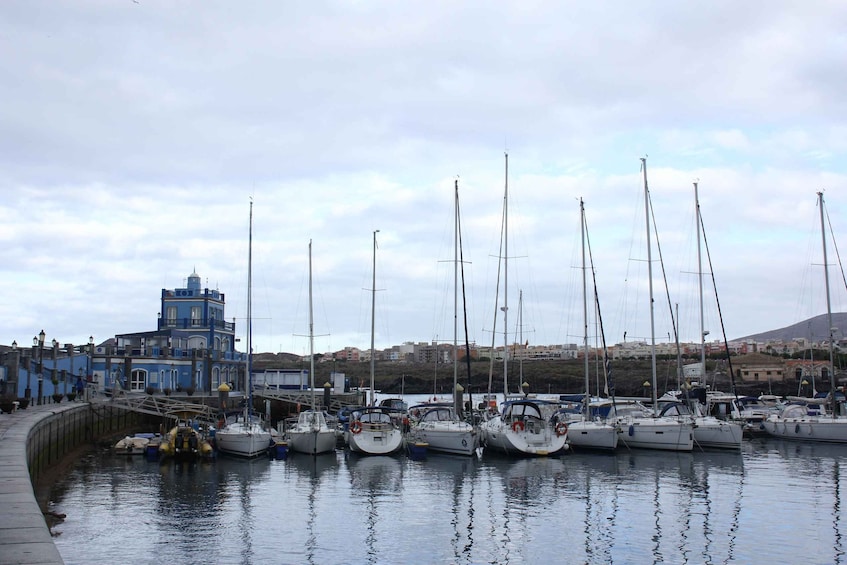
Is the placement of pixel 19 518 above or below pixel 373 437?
above

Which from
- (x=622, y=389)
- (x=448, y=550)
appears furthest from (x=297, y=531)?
(x=622, y=389)

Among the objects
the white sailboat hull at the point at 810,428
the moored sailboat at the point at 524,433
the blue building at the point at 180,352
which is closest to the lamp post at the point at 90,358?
the blue building at the point at 180,352

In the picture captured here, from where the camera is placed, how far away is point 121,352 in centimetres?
6844

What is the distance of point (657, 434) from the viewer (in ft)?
145

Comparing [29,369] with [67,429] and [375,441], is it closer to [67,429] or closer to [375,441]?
[67,429]

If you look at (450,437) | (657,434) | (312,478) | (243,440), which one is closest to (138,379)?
(243,440)

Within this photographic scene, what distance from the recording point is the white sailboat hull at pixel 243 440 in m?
41.0

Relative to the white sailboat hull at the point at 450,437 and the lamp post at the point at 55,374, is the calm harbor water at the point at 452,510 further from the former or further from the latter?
the lamp post at the point at 55,374

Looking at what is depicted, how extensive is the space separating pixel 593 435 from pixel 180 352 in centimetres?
4082

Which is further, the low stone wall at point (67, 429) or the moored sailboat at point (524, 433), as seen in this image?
the moored sailboat at point (524, 433)

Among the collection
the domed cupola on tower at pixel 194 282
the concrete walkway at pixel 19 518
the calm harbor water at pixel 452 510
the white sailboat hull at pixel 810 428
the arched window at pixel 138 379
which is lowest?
the calm harbor water at pixel 452 510

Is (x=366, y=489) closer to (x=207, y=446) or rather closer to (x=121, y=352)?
(x=207, y=446)

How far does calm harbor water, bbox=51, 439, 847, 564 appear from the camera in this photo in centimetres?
2102

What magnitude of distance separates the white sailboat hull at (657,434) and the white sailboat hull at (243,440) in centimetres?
2023
